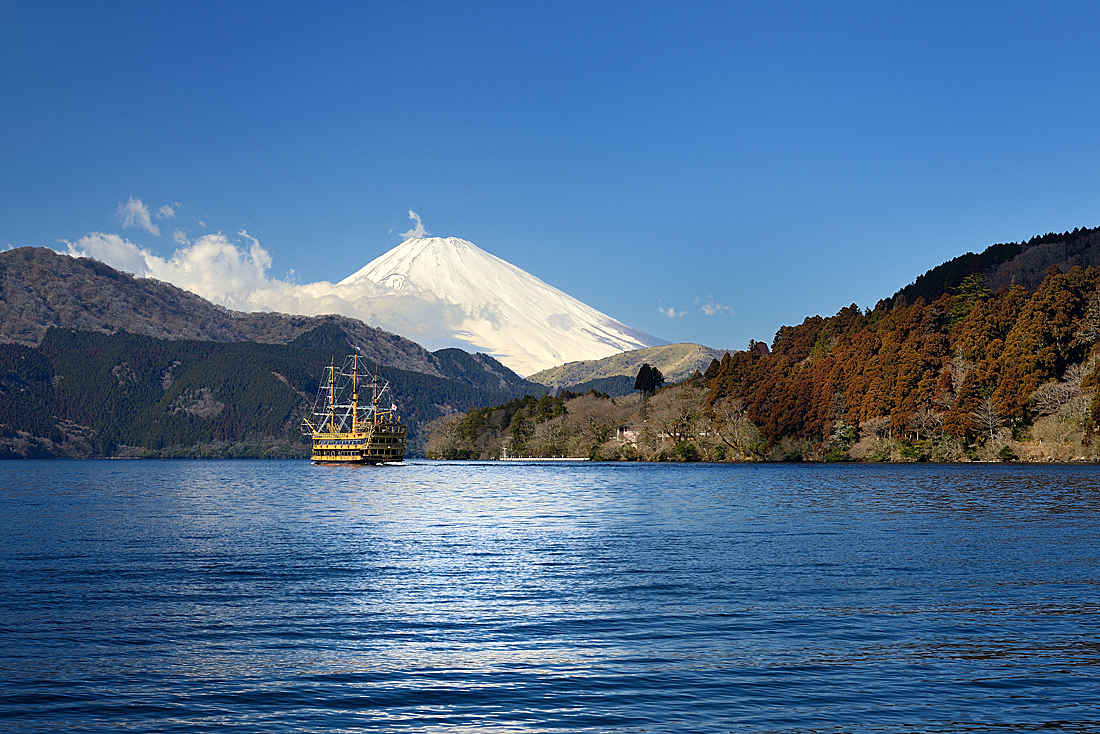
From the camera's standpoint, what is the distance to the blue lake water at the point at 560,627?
16016mm

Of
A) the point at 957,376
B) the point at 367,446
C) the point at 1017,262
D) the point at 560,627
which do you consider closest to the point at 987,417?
the point at 957,376

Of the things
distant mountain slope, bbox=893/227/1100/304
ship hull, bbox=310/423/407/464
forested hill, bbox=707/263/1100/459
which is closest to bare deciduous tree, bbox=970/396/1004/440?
forested hill, bbox=707/263/1100/459

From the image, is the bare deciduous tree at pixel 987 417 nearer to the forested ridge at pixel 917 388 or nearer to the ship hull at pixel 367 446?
the forested ridge at pixel 917 388

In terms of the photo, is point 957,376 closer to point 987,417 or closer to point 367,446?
point 987,417

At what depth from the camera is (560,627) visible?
75.3ft

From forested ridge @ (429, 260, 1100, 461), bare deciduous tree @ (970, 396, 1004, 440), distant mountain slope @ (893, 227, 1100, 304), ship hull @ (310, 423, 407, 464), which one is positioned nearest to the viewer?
forested ridge @ (429, 260, 1100, 461)

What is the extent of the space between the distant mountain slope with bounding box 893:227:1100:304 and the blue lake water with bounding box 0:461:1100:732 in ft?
406

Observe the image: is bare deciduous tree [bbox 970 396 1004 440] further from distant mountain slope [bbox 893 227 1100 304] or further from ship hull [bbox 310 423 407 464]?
ship hull [bbox 310 423 407 464]

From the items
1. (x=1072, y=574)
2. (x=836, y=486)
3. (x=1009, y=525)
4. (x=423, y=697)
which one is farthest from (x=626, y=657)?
(x=836, y=486)

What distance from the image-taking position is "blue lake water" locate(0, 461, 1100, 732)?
16016 mm

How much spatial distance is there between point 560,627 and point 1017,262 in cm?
16408

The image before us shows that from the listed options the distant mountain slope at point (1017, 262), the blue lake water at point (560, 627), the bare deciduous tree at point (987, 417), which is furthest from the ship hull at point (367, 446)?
the blue lake water at point (560, 627)

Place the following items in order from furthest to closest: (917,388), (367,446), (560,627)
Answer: (367,446) → (917,388) → (560,627)

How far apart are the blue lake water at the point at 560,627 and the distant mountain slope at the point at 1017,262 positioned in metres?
124
